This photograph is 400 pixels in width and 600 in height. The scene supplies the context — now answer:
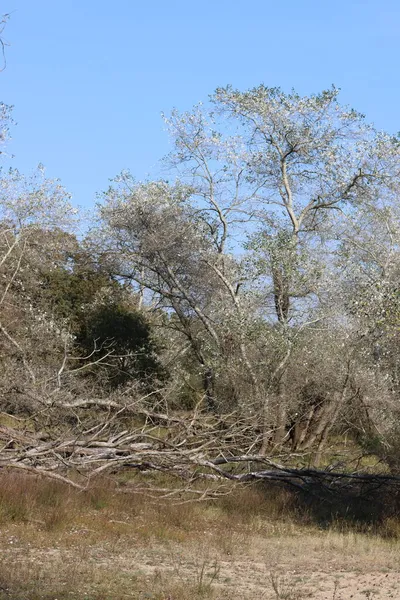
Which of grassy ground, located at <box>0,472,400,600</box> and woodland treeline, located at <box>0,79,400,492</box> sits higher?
woodland treeline, located at <box>0,79,400,492</box>

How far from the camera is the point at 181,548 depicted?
11.6 m

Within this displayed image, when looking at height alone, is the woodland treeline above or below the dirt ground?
above

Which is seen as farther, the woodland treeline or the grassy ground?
the woodland treeline

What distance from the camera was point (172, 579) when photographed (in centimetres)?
912

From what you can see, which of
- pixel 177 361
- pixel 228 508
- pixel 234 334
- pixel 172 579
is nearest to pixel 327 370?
pixel 234 334

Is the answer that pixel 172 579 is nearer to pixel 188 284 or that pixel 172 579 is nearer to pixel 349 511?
pixel 349 511

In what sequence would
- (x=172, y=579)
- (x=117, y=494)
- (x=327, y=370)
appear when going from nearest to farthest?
(x=172, y=579) < (x=117, y=494) < (x=327, y=370)

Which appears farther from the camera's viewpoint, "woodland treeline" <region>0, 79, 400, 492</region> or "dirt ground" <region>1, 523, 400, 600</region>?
"woodland treeline" <region>0, 79, 400, 492</region>

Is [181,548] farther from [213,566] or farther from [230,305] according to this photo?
[230,305]

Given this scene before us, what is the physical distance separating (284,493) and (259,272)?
7986 millimetres

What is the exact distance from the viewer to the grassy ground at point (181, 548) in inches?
338

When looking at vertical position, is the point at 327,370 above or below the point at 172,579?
above

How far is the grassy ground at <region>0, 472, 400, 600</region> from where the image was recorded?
8.58 m

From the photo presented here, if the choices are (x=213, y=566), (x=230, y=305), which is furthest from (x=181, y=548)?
(x=230, y=305)
